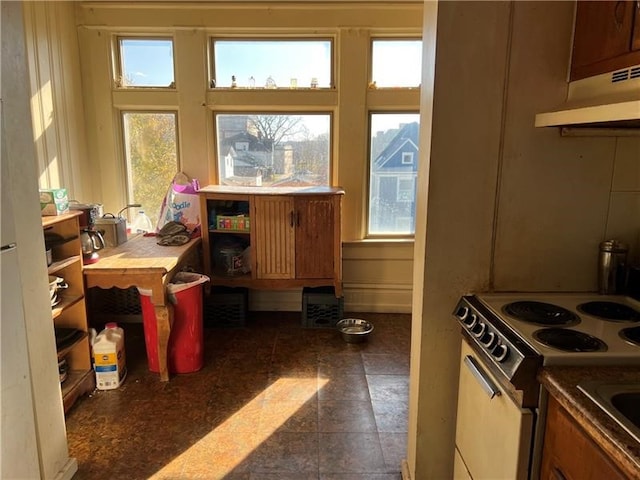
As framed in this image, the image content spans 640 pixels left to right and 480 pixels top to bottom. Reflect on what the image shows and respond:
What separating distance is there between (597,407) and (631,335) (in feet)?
1.53

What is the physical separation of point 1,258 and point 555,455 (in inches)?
73.6

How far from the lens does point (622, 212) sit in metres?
1.64

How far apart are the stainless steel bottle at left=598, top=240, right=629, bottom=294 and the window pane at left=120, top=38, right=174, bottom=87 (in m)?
→ 3.33

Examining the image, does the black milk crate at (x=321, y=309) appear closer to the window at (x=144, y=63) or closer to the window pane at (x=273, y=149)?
the window pane at (x=273, y=149)

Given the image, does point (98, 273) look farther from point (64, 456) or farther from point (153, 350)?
point (64, 456)

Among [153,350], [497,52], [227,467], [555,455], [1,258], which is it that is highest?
[497,52]

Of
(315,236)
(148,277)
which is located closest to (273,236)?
(315,236)

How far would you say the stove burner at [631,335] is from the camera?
1274 millimetres

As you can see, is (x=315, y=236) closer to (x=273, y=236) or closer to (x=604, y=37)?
(x=273, y=236)

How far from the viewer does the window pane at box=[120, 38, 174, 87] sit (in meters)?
3.62

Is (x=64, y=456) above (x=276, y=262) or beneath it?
beneath

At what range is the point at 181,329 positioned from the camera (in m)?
2.79

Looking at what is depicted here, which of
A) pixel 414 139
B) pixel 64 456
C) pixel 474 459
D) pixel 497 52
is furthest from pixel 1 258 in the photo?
pixel 414 139

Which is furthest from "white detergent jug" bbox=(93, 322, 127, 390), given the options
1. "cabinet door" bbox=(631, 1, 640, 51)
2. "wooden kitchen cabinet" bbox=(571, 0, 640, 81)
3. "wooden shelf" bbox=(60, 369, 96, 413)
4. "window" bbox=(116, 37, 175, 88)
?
"cabinet door" bbox=(631, 1, 640, 51)
